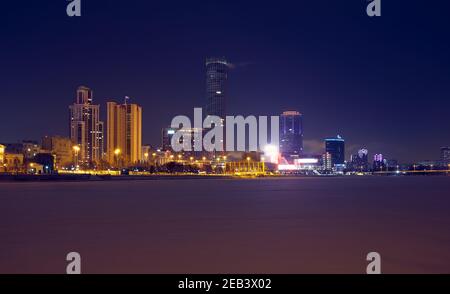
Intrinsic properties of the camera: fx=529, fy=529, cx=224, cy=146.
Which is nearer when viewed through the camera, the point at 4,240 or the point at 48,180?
the point at 4,240

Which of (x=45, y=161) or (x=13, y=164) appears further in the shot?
(x=45, y=161)

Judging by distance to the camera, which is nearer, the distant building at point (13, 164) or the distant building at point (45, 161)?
the distant building at point (13, 164)

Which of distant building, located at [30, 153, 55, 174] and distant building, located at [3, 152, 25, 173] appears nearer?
distant building, located at [3, 152, 25, 173]

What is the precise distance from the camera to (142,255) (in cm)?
1362

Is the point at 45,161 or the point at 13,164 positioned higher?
the point at 45,161

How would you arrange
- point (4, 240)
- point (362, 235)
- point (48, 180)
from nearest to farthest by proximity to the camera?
point (4, 240)
point (362, 235)
point (48, 180)

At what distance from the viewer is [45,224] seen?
20.6m
